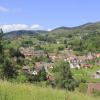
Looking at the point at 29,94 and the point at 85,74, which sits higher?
the point at 29,94

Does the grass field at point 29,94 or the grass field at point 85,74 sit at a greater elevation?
the grass field at point 29,94

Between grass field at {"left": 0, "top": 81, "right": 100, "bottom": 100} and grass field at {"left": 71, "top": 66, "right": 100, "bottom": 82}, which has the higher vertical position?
grass field at {"left": 0, "top": 81, "right": 100, "bottom": 100}

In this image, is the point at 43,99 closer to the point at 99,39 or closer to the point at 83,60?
the point at 83,60

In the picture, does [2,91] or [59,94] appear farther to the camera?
[59,94]

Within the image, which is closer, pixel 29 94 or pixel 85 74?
pixel 29 94

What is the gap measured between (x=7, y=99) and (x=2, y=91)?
0.34 metres

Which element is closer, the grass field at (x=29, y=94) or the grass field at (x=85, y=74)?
the grass field at (x=29, y=94)

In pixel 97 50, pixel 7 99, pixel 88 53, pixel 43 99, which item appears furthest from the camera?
pixel 97 50

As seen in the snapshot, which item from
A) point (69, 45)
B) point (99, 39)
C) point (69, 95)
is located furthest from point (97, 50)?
point (69, 95)

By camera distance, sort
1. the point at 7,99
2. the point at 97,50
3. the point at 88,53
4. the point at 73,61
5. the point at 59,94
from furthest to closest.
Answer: the point at 97,50 < the point at 88,53 < the point at 73,61 < the point at 59,94 < the point at 7,99

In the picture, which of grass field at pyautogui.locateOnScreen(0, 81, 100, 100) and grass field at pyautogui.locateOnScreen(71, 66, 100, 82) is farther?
grass field at pyautogui.locateOnScreen(71, 66, 100, 82)

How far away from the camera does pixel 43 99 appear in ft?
20.7

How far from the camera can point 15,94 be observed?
6.26 metres

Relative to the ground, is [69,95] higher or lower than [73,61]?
higher
